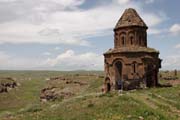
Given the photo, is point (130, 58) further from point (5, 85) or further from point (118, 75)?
point (5, 85)

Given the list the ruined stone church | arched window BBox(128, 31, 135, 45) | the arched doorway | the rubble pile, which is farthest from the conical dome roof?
the rubble pile

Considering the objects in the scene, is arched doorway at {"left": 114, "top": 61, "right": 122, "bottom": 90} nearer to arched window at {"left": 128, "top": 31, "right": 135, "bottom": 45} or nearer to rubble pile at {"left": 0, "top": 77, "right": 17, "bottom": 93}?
arched window at {"left": 128, "top": 31, "right": 135, "bottom": 45}

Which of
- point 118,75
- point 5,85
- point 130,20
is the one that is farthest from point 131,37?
point 5,85

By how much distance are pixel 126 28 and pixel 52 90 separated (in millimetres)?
35512

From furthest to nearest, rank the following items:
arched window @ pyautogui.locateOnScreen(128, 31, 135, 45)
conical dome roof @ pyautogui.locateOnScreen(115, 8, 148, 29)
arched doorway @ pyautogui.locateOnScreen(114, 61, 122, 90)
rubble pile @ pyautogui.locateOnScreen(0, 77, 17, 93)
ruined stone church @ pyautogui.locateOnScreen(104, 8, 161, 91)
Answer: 1. rubble pile @ pyautogui.locateOnScreen(0, 77, 17, 93)
2. conical dome roof @ pyautogui.locateOnScreen(115, 8, 148, 29)
3. arched window @ pyautogui.locateOnScreen(128, 31, 135, 45)
4. arched doorway @ pyautogui.locateOnScreen(114, 61, 122, 90)
5. ruined stone church @ pyautogui.locateOnScreen(104, 8, 161, 91)

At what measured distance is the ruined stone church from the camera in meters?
34.9

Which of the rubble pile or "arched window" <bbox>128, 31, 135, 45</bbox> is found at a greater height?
"arched window" <bbox>128, 31, 135, 45</bbox>

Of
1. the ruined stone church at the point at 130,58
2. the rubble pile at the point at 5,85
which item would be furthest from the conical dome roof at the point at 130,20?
the rubble pile at the point at 5,85

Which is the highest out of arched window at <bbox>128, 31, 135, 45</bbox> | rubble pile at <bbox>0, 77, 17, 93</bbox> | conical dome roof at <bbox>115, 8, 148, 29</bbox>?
conical dome roof at <bbox>115, 8, 148, 29</bbox>

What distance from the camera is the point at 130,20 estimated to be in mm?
36625

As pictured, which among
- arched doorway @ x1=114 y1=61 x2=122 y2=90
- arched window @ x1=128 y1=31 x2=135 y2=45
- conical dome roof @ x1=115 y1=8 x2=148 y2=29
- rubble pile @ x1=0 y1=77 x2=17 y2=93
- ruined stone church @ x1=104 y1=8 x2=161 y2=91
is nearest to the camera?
ruined stone church @ x1=104 y1=8 x2=161 y2=91

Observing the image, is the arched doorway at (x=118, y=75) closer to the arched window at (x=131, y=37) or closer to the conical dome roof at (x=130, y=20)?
the arched window at (x=131, y=37)

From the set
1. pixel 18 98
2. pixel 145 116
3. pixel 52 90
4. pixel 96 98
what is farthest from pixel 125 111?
pixel 18 98

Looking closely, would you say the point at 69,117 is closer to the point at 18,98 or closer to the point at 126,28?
the point at 126,28
